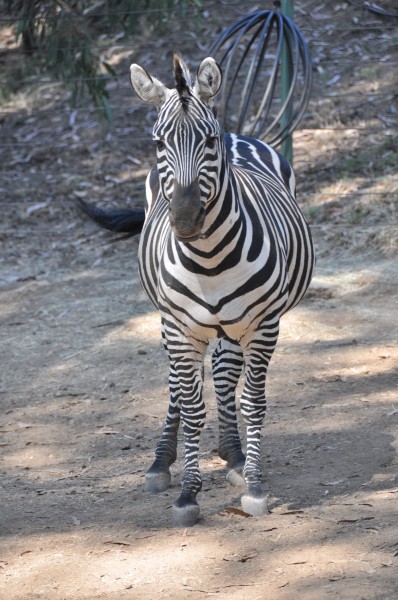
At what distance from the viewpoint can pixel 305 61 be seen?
662 centimetres

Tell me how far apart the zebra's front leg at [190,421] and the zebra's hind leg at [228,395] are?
0.58 metres

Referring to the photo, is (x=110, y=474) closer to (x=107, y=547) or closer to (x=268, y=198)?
(x=107, y=547)

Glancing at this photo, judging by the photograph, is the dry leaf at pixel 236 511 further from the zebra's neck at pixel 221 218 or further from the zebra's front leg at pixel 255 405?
the zebra's neck at pixel 221 218

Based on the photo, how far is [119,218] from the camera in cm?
565

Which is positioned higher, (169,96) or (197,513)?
(169,96)

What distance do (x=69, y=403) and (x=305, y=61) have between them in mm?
2863

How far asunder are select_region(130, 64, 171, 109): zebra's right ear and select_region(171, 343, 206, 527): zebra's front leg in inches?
41.5

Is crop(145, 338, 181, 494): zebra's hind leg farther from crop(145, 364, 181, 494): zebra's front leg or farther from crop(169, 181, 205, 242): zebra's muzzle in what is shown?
crop(169, 181, 205, 242): zebra's muzzle

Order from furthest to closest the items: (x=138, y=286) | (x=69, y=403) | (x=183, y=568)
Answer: (x=138, y=286)
(x=69, y=403)
(x=183, y=568)

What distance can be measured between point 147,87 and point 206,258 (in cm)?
74

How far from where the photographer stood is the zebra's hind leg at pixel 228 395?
4.85 meters

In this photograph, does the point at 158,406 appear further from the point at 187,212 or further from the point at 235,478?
the point at 187,212

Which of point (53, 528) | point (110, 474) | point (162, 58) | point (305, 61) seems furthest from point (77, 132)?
point (53, 528)

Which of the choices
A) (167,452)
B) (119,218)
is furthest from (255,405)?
(119,218)
